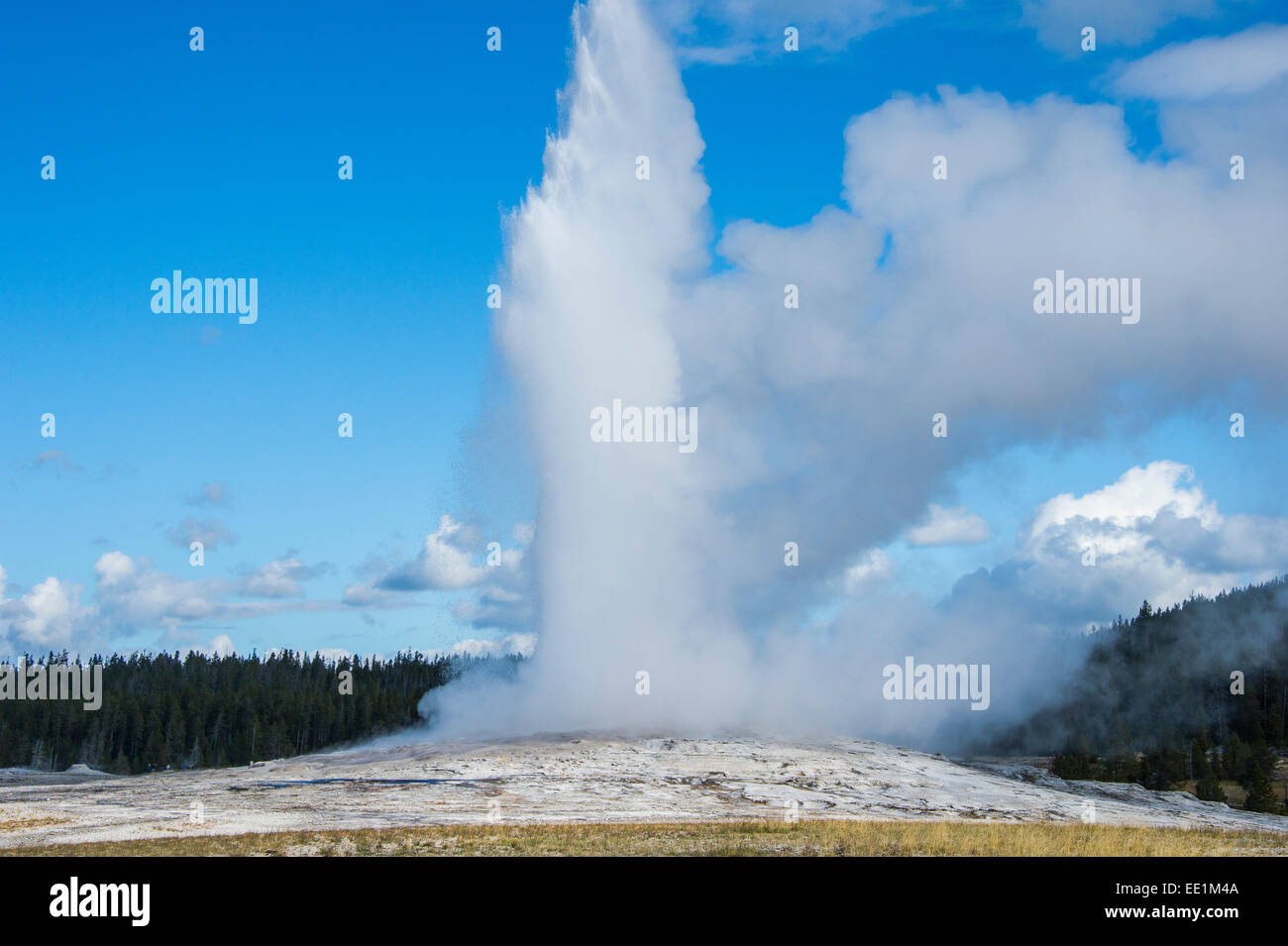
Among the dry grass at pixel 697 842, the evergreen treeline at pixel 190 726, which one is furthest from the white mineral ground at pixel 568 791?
the evergreen treeline at pixel 190 726

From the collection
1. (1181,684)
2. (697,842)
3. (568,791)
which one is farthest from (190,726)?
(1181,684)

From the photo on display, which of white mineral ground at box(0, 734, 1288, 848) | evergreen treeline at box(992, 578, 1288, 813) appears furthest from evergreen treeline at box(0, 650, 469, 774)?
evergreen treeline at box(992, 578, 1288, 813)

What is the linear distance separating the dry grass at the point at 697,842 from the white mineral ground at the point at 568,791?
216 centimetres

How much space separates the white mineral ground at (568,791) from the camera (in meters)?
29.2

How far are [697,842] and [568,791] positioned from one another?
462 inches

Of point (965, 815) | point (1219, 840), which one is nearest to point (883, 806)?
point (965, 815)

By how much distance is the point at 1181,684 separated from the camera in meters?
124

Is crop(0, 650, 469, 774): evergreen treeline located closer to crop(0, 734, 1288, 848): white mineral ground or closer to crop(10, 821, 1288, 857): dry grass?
crop(0, 734, 1288, 848): white mineral ground

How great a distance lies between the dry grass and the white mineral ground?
2.16m

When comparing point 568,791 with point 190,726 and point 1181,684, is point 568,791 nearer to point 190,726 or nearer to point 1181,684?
point 190,726

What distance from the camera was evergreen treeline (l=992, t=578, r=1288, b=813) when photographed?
10694cm
